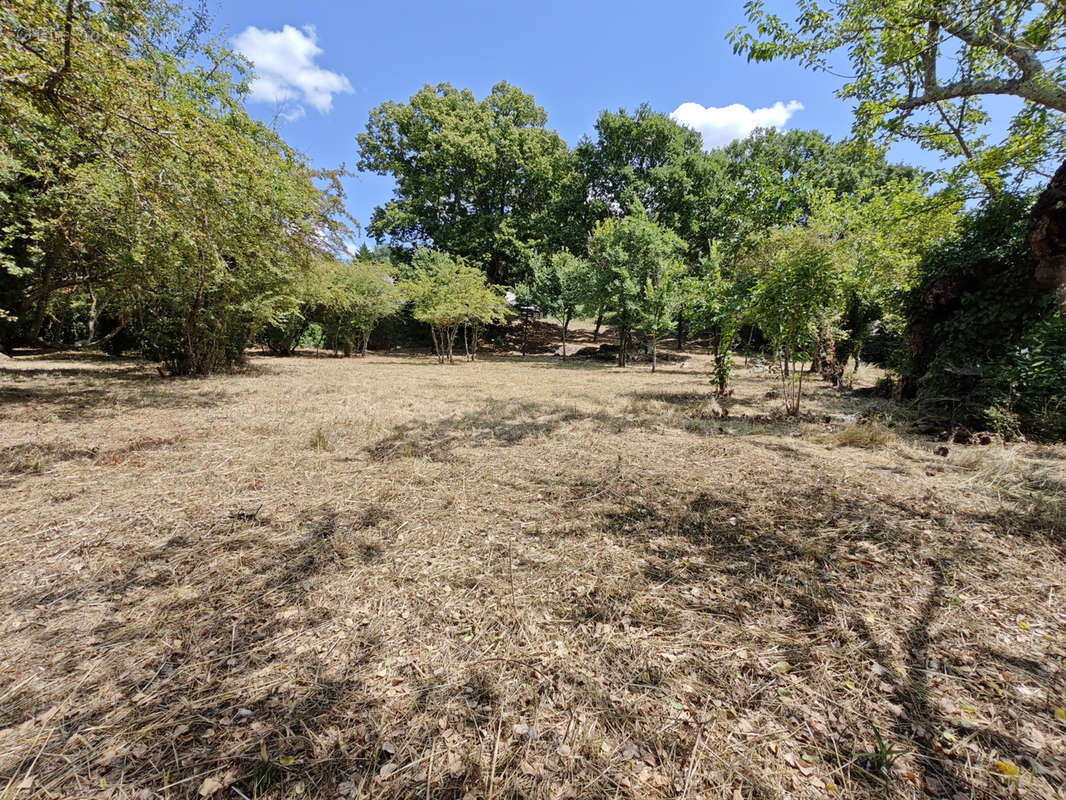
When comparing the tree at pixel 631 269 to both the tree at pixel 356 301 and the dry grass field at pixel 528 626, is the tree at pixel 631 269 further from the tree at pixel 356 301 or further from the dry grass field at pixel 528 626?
the dry grass field at pixel 528 626

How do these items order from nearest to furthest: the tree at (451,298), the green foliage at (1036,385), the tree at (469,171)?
the green foliage at (1036,385)
the tree at (451,298)
the tree at (469,171)

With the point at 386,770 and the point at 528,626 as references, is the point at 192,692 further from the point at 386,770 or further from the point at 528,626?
the point at 528,626

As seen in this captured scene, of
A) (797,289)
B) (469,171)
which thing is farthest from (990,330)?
(469,171)

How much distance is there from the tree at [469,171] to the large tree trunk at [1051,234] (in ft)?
79.3

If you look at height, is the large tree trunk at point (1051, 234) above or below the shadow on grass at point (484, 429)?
above

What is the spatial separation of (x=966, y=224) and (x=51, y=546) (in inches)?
555

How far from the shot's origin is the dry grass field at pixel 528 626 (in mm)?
1593

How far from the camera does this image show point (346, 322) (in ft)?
79.0

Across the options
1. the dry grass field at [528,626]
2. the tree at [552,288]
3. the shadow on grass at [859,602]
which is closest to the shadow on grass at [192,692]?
the dry grass field at [528,626]

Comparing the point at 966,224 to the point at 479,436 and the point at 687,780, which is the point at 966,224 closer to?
the point at 479,436

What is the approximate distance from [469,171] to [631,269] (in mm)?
16672

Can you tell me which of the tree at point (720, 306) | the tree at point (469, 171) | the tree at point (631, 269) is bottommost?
the tree at point (720, 306)

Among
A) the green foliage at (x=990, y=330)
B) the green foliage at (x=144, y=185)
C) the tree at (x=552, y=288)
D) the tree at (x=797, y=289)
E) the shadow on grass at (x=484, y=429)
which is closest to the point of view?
the green foliage at (x=144, y=185)

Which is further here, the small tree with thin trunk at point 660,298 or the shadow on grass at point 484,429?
the small tree with thin trunk at point 660,298
